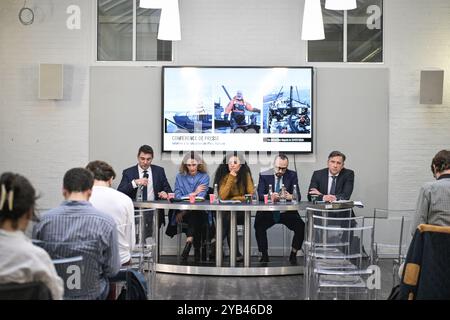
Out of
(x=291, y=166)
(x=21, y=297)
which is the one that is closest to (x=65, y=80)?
(x=291, y=166)

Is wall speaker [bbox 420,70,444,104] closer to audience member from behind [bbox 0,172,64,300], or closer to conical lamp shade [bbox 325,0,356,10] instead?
conical lamp shade [bbox 325,0,356,10]

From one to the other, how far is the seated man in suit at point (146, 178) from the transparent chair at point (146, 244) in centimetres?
196

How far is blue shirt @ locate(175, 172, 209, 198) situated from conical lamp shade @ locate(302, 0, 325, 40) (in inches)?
81.4

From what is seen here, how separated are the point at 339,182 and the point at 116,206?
12.7 feet

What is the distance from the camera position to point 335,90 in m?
8.95

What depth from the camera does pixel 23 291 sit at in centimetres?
275

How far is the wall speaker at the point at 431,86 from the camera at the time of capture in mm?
8742

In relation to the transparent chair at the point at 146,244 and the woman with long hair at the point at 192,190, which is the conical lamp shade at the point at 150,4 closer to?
the woman with long hair at the point at 192,190

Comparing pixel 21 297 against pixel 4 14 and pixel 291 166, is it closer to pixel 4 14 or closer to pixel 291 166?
pixel 291 166

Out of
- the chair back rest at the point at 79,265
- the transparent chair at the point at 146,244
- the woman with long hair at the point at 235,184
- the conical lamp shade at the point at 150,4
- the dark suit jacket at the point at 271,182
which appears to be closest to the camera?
the chair back rest at the point at 79,265

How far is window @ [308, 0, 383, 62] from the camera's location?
9000 millimetres

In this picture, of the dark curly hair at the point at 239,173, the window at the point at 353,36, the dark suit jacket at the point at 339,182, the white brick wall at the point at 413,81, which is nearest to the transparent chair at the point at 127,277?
the dark curly hair at the point at 239,173

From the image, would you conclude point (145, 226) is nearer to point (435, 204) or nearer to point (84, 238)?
point (84, 238)

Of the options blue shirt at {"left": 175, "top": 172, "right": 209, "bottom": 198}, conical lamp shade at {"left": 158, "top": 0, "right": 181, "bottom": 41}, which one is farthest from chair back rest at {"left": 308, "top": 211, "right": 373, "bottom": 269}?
conical lamp shade at {"left": 158, "top": 0, "right": 181, "bottom": 41}
